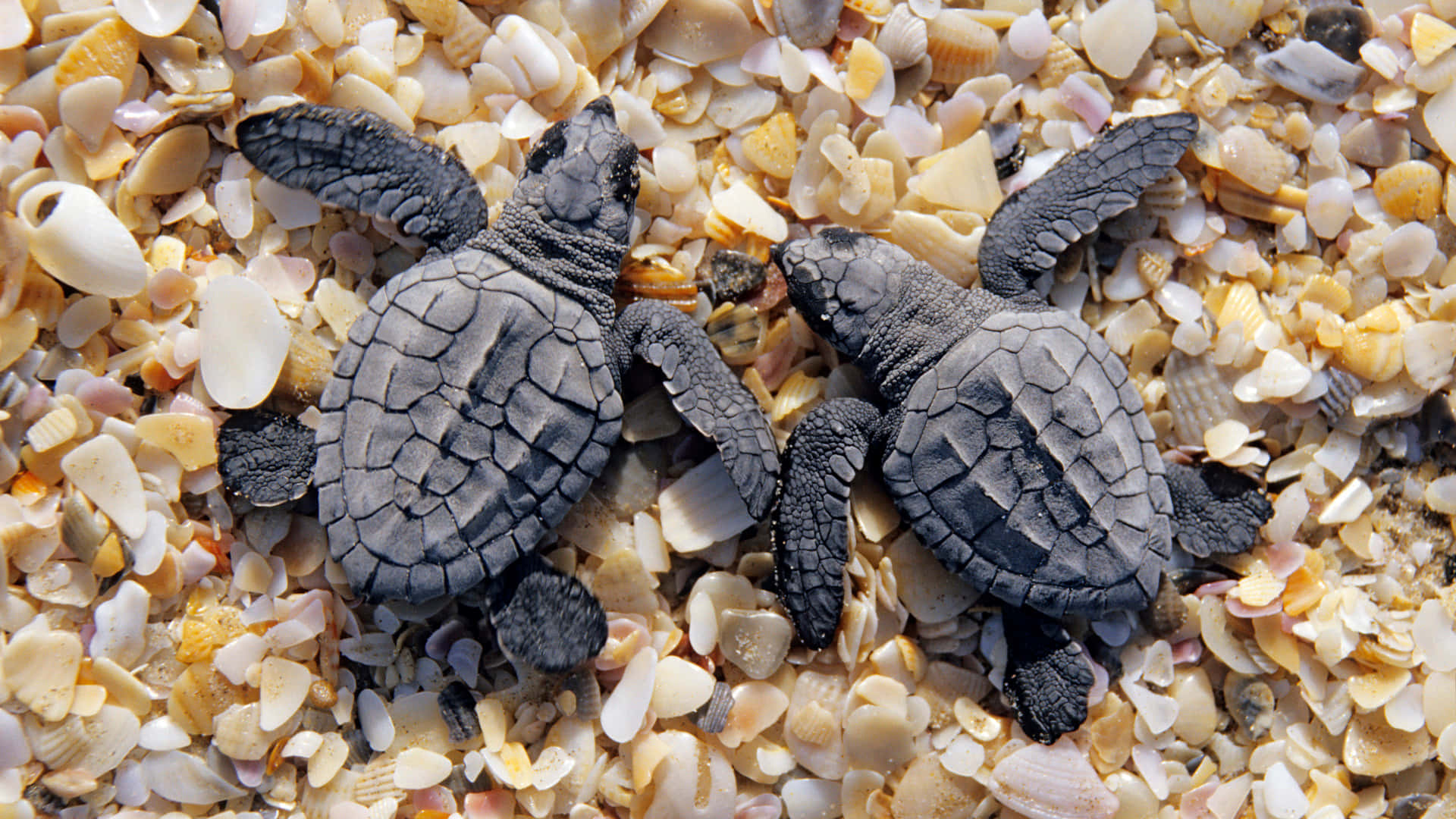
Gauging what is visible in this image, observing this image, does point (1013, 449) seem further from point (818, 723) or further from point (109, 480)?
point (109, 480)

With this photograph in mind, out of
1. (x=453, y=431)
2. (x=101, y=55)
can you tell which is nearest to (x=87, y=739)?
(x=453, y=431)

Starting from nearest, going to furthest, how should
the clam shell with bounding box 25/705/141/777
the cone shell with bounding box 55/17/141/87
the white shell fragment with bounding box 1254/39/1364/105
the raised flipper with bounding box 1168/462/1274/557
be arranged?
1. the clam shell with bounding box 25/705/141/777
2. the cone shell with bounding box 55/17/141/87
3. the raised flipper with bounding box 1168/462/1274/557
4. the white shell fragment with bounding box 1254/39/1364/105

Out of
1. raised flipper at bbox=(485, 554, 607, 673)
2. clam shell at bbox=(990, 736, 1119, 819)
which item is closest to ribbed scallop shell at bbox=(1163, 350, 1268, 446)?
clam shell at bbox=(990, 736, 1119, 819)

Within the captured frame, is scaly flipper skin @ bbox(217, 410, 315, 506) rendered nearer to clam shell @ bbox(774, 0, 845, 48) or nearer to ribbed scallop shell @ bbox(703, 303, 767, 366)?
ribbed scallop shell @ bbox(703, 303, 767, 366)

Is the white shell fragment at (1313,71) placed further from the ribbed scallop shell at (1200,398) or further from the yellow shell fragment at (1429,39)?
the ribbed scallop shell at (1200,398)

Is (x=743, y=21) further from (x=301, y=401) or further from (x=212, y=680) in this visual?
(x=212, y=680)

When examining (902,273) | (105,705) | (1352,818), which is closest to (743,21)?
(902,273)
